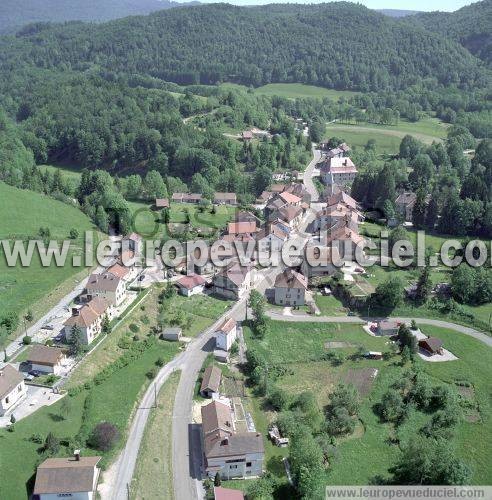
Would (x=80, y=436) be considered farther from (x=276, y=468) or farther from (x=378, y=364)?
(x=378, y=364)

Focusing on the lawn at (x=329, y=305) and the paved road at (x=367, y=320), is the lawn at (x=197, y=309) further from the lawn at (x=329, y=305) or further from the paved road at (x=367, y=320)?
the lawn at (x=329, y=305)

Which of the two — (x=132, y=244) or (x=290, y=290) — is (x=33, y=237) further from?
(x=290, y=290)

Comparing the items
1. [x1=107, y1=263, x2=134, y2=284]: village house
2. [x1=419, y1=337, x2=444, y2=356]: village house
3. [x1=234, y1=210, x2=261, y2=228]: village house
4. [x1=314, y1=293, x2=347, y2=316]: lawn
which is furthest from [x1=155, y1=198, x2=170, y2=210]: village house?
[x1=419, y1=337, x2=444, y2=356]: village house

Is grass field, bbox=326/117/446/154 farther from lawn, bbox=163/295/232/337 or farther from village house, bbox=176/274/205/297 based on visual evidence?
lawn, bbox=163/295/232/337

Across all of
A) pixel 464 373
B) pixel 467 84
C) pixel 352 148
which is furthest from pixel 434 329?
pixel 467 84

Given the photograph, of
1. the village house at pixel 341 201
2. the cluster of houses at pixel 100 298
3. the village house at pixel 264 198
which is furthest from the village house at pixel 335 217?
the cluster of houses at pixel 100 298
